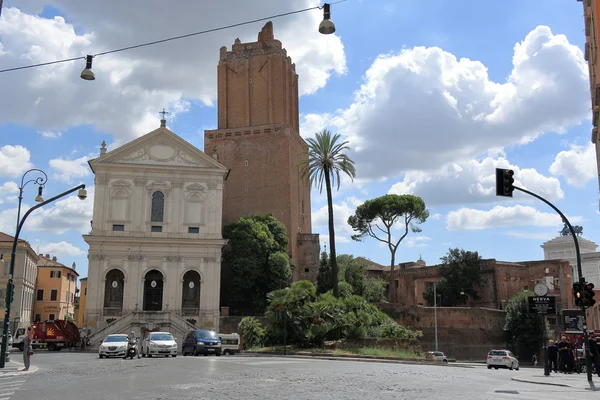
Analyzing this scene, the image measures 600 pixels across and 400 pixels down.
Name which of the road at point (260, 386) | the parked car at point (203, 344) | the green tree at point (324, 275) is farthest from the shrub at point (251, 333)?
the road at point (260, 386)

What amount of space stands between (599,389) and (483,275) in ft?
163

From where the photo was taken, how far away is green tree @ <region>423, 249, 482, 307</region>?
6438cm

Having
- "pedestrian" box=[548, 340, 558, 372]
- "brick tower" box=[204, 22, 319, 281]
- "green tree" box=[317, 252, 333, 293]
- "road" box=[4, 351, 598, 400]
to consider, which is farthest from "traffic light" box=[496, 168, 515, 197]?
"brick tower" box=[204, 22, 319, 281]

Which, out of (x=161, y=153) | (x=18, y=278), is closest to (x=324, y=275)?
(x=161, y=153)

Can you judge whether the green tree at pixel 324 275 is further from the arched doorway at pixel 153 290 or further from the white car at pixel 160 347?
the white car at pixel 160 347

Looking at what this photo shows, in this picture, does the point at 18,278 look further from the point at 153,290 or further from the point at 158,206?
the point at 158,206

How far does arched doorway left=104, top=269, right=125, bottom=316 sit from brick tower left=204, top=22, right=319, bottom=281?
13.9m

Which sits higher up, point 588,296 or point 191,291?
point 191,291

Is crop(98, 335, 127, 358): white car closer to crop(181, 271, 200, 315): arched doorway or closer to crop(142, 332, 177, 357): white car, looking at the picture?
crop(142, 332, 177, 357): white car

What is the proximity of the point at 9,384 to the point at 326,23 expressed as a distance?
42.0 feet

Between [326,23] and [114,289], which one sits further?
[114,289]

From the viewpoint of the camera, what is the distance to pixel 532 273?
6462 centimetres

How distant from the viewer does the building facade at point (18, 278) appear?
206 ft

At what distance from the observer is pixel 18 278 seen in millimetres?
64688
